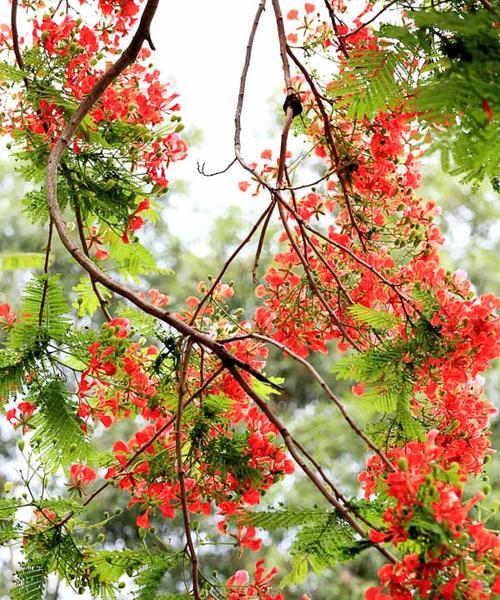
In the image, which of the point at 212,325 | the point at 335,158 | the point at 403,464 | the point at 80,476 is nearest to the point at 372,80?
the point at 335,158

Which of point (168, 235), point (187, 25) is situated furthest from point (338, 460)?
point (187, 25)

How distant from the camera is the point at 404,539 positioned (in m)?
1.02

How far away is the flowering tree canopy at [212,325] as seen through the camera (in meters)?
1.47

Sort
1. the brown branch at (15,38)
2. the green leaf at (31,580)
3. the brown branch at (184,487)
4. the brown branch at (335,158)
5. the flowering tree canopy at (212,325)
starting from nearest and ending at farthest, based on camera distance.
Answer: the brown branch at (184,487), the flowering tree canopy at (212,325), the green leaf at (31,580), the brown branch at (15,38), the brown branch at (335,158)

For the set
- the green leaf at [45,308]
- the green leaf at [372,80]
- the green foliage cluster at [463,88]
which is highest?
the green leaf at [372,80]

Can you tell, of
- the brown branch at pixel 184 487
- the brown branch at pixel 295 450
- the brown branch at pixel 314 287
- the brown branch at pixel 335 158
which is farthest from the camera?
the brown branch at pixel 335 158

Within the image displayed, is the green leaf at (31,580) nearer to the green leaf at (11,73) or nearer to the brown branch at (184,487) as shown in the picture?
the brown branch at (184,487)

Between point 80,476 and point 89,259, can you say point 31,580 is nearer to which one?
point 80,476

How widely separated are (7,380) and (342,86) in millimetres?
805

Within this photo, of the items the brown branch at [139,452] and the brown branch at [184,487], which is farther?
the brown branch at [139,452]

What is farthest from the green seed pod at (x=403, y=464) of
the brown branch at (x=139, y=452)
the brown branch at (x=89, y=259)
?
the brown branch at (x=139, y=452)

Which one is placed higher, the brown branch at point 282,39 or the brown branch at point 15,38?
the brown branch at point 15,38

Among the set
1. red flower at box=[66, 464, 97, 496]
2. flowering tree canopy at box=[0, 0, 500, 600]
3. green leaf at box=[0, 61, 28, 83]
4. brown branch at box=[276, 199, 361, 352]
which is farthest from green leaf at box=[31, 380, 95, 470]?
green leaf at box=[0, 61, 28, 83]

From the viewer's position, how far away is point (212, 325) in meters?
2.04
